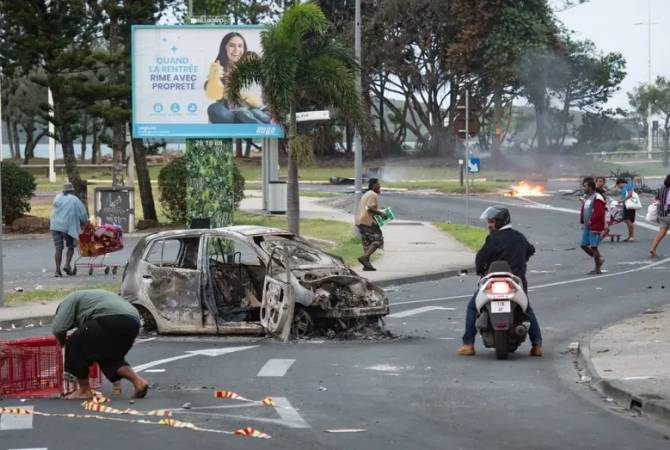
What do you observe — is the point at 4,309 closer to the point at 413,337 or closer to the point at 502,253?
the point at 413,337

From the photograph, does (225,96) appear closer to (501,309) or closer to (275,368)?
(275,368)

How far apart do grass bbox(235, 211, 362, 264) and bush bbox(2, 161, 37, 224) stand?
6.43 metres

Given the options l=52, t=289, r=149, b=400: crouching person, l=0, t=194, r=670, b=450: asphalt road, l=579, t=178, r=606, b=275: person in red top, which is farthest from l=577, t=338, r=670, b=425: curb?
l=579, t=178, r=606, b=275: person in red top

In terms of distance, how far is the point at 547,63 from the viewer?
77.2 metres

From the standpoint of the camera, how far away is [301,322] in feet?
51.9

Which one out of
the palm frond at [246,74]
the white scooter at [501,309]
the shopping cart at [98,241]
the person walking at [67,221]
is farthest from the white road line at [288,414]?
the palm frond at [246,74]

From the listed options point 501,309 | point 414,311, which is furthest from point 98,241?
point 501,309

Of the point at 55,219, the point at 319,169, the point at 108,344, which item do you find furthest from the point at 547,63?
the point at 108,344

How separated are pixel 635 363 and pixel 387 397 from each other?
3245 millimetres

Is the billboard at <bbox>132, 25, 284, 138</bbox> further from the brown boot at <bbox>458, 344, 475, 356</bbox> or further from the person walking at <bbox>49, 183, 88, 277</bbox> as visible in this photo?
the brown boot at <bbox>458, 344, 475, 356</bbox>

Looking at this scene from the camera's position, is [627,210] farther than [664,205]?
Yes

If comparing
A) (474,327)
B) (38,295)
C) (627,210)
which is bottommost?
(38,295)

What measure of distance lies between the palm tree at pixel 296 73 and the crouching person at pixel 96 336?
16.5 metres

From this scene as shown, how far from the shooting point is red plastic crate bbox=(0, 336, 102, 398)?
461 inches
